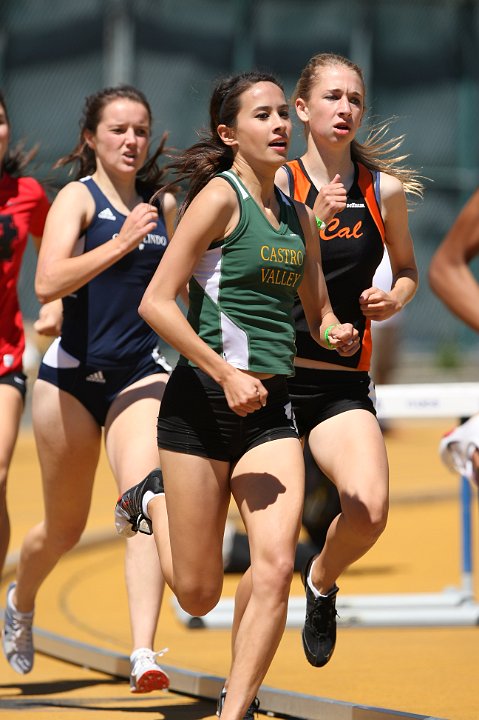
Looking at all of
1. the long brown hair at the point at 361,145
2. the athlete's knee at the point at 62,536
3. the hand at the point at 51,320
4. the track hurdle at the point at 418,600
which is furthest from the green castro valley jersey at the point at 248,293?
the track hurdle at the point at 418,600

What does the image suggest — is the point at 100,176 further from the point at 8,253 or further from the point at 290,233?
the point at 290,233

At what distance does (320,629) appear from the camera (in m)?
5.68

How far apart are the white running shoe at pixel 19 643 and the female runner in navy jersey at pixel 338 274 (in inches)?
60.5

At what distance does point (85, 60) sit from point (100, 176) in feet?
62.5

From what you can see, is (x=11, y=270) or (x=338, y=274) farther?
(x=11, y=270)

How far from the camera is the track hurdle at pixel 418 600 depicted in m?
8.18

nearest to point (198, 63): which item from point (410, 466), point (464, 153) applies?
point (464, 153)

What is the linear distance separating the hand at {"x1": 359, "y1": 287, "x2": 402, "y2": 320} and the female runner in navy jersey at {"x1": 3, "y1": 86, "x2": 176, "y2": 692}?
1.11 metres

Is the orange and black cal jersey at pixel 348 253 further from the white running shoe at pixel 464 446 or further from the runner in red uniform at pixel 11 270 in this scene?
the runner in red uniform at pixel 11 270

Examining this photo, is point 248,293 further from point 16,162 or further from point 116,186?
point 16,162

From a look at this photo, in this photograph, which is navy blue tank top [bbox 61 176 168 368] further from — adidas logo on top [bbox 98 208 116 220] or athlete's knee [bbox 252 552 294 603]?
athlete's knee [bbox 252 552 294 603]

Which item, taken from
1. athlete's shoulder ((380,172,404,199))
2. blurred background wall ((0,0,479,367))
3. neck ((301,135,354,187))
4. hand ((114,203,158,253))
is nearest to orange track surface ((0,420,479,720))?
hand ((114,203,158,253))

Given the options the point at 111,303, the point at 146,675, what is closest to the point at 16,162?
the point at 111,303

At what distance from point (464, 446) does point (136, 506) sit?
1679 mm
